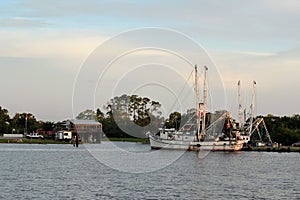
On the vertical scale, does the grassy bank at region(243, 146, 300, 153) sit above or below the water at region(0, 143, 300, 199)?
above

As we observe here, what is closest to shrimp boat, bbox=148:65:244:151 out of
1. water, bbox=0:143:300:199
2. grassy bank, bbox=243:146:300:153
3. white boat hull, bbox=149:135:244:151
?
white boat hull, bbox=149:135:244:151

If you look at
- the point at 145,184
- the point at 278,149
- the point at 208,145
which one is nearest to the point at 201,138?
the point at 208,145

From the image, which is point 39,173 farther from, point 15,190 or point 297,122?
point 297,122

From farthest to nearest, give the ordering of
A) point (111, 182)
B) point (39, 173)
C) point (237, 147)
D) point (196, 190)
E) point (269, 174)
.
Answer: point (237, 147)
point (269, 174)
point (39, 173)
point (111, 182)
point (196, 190)

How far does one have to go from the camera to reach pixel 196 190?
58844 mm

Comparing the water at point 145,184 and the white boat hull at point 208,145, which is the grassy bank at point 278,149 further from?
the water at point 145,184

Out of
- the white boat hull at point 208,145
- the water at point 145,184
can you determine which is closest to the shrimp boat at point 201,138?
the white boat hull at point 208,145

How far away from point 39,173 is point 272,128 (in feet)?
404

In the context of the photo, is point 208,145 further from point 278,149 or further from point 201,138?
point 278,149

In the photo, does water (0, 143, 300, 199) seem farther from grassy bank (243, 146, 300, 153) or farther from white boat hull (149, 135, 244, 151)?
white boat hull (149, 135, 244, 151)

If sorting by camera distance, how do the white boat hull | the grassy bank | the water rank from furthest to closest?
1. the white boat hull
2. the grassy bank
3. the water

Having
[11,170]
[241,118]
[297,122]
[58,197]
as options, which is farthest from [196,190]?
[297,122]

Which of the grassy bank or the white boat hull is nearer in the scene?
the grassy bank

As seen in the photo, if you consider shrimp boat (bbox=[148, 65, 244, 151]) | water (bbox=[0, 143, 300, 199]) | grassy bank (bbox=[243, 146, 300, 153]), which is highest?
shrimp boat (bbox=[148, 65, 244, 151])
